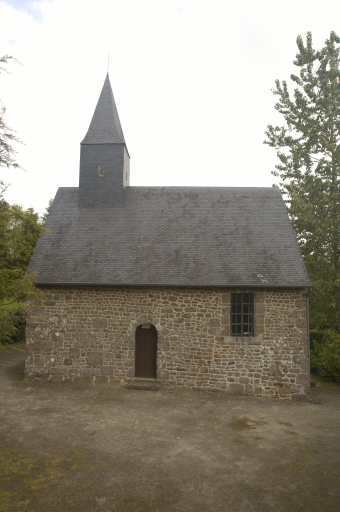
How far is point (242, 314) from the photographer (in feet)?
38.2

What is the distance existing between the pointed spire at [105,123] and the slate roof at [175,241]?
2.13 m

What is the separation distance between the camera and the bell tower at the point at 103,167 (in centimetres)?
1452

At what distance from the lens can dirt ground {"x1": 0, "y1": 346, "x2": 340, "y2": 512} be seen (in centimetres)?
587

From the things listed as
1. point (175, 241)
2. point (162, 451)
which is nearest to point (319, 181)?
point (175, 241)

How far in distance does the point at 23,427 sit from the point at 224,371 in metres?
5.79

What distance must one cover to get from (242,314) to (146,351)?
10.7 ft

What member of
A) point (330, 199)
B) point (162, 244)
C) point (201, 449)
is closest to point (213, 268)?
point (162, 244)

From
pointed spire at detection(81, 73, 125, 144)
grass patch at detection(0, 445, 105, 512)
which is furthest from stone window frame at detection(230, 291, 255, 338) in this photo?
pointed spire at detection(81, 73, 125, 144)

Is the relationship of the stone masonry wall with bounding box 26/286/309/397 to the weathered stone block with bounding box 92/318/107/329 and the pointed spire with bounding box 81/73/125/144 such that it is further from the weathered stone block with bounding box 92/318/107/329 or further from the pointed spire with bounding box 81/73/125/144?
the pointed spire with bounding box 81/73/125/144

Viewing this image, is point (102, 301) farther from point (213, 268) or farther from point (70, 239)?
point (213, 268)

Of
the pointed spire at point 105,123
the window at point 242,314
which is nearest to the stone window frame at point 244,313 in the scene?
the window at point 242,314

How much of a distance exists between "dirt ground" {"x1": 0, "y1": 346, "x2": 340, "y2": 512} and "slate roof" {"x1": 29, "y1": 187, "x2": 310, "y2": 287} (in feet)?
11.6

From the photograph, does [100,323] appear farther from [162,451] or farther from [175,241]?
[162,451]

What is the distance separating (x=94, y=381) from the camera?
11.7m
